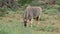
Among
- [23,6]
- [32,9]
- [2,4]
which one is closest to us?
[32,9]

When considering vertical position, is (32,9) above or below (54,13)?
above

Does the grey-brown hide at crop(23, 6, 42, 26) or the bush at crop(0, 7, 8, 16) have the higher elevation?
the grey-brown hide at crop(23, 6, 42, 26)

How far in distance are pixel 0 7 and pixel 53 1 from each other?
7.38 m

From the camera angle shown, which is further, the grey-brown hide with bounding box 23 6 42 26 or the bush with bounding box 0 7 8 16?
the bush with bounding box 0 7 8 16

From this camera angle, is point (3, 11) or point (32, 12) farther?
point (3, 11)

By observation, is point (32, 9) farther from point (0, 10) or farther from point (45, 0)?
point (45, 0)

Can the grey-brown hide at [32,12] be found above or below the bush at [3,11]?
above

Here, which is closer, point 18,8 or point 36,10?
point 36,10

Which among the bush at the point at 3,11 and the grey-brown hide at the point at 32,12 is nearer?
the grey-brown hide at the point at 32,12

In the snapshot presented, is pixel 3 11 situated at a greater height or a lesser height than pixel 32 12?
lesser

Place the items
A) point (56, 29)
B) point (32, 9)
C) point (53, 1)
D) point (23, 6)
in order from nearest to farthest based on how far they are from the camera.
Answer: point (56, 29)
point (32, 9)
point (23, 6)
point (53, 1)

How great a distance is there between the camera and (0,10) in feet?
68.4

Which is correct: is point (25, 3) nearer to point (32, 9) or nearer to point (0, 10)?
point (0, 10)

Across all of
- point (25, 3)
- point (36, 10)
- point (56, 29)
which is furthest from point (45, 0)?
point (56, 29)
